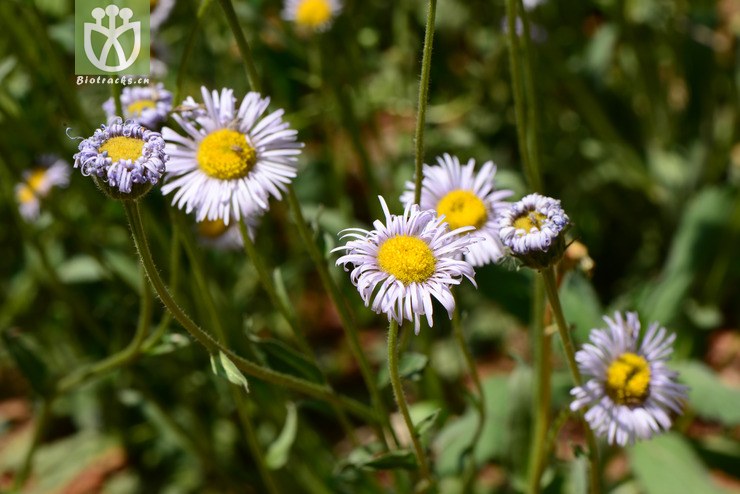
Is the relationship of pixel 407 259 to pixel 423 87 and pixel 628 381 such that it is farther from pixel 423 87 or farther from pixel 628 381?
pixel 628 381

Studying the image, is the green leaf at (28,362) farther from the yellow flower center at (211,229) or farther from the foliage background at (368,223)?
the yellow flower center at (211,229)

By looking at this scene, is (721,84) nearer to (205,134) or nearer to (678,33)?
(678,33)

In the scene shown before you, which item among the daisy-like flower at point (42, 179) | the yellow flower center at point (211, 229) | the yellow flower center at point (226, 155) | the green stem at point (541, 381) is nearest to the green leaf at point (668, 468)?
the green stem at point (541, 381)

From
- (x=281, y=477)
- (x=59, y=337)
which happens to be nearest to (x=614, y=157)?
(x=281, y=477)

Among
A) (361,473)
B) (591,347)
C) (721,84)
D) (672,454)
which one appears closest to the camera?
(591,347)

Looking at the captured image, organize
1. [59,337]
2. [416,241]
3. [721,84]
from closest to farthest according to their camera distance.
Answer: [416,241] → [59,337] → [721,84]

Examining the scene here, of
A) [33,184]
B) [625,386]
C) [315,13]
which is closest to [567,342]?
[625,386]

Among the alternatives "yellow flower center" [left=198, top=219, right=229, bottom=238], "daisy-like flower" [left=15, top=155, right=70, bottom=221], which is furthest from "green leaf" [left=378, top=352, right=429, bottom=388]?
"daisy-like flower" [left=15, top=155, right=70, bottom=221]
